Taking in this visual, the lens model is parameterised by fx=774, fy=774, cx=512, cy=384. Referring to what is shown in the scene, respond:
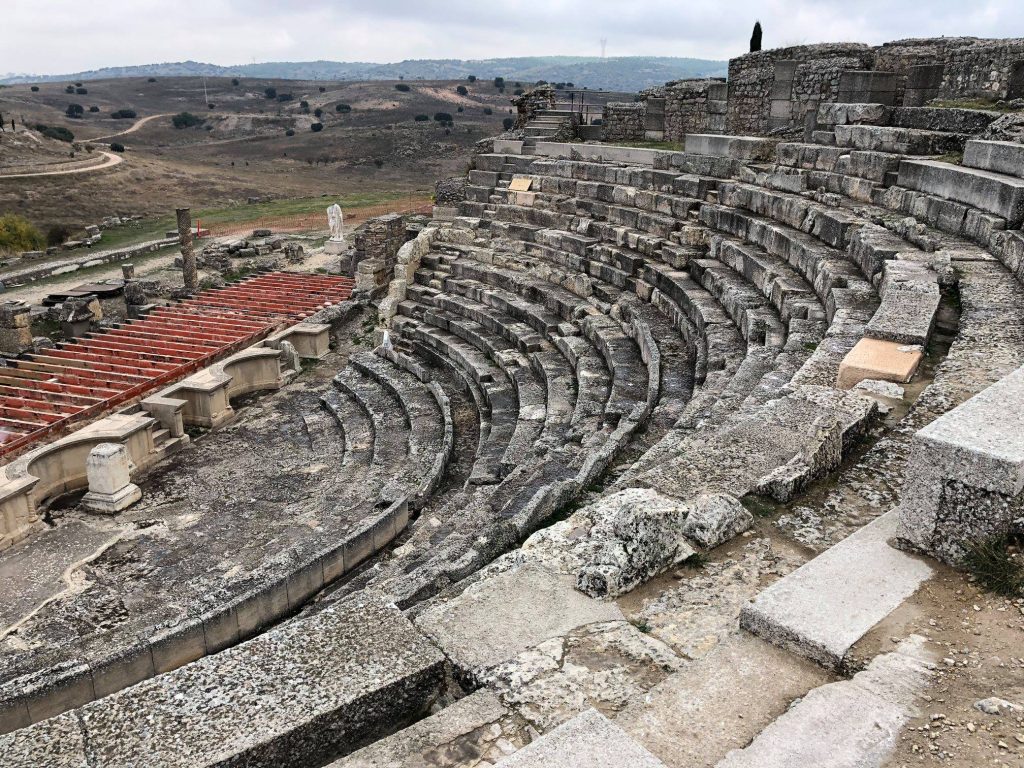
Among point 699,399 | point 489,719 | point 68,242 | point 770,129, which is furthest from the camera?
point 68,242

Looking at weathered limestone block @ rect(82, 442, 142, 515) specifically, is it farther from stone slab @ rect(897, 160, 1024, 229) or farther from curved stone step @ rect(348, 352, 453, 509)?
stone slab @ rect(897, 160, 1024, 229)

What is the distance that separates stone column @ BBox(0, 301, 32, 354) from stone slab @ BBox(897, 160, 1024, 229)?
1771 cm

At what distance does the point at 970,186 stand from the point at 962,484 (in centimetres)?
708

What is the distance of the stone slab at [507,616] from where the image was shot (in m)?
3.70

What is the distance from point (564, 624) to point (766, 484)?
1.70 metres

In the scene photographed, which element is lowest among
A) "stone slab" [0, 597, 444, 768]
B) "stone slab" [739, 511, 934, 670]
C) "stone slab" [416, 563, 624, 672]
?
Result: "stone slab" [0, 597, 444, 768]

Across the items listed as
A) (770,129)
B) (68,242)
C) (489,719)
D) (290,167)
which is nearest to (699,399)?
(489,719)

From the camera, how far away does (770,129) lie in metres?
16.5

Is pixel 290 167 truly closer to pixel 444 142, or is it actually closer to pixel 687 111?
pixel 444 142

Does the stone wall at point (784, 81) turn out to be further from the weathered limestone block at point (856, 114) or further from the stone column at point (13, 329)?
the stone column at point (13, 329)

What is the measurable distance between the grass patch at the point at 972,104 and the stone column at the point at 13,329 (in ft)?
61.6

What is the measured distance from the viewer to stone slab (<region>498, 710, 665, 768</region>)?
2746 mm

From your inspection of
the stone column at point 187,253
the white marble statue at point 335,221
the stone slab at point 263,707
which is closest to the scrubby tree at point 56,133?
the white marble statue at point 335,221

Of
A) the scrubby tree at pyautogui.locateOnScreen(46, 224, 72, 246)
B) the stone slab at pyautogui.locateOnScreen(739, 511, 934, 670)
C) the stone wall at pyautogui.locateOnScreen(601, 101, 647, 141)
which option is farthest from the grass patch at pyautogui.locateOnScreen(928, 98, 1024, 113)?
the scrubby tree at pyautogui.locateOnScreen(46, 224, 72, 246)
